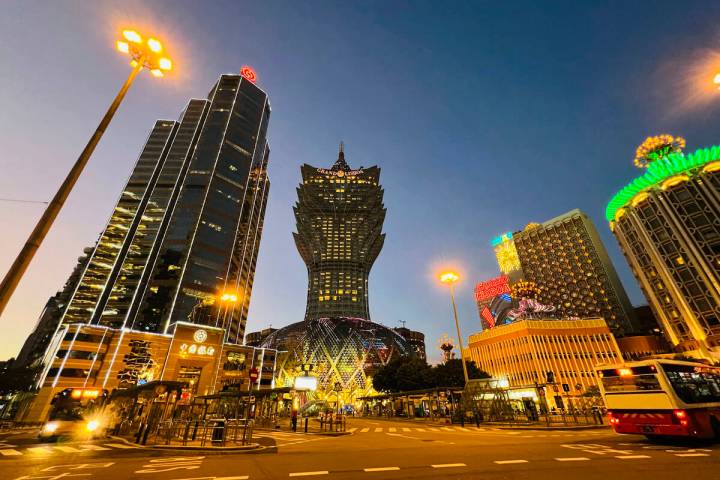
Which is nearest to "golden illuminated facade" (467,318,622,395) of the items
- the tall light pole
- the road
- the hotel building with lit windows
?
the hotel building with lit windows

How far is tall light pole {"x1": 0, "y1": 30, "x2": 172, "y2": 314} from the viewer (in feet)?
19.6

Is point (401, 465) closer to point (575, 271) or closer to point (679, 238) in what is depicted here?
point (679, 238)

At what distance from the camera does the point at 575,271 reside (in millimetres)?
138750

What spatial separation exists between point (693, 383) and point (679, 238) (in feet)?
248

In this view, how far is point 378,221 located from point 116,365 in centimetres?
13122

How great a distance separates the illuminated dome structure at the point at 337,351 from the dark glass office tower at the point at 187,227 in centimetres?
2071

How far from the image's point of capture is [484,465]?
29.9 ft

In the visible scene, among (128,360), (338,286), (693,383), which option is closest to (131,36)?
(693,383)

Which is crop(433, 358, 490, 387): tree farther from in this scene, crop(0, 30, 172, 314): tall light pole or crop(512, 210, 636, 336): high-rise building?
crop(512, 210, 636, 336): high-rise building

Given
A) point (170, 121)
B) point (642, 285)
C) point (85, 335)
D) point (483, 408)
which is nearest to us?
point (483, 408)

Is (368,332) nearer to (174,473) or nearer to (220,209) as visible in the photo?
(220,209)

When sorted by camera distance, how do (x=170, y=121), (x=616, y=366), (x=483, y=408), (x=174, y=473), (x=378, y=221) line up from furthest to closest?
(x=378, y=221) → (x=170, y=121) → (x=483, y=408) → (x=616, y=366) → (x=174, y=473)

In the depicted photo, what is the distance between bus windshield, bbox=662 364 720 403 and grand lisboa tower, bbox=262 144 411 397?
75.4 m

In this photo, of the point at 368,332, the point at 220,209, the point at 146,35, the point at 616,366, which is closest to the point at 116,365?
the point at 220,209
